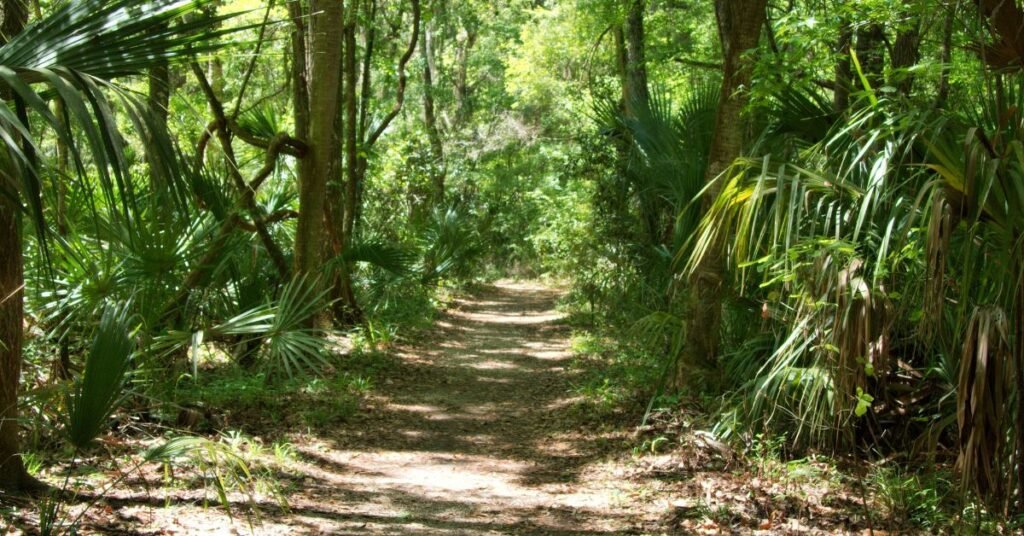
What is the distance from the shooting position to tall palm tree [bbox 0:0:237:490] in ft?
8.61

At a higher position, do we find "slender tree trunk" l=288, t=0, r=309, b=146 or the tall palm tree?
"slender tree trunk" l=288, t=0, r=309, b=146

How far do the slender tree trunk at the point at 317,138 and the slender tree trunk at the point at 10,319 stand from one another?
15.7ft

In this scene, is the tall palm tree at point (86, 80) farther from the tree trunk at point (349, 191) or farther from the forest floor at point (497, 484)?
the tree trunk at point (349, 191)

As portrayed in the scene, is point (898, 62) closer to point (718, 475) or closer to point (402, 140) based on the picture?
point (718, 475)

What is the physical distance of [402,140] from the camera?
19297mm

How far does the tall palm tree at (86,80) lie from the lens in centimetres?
262

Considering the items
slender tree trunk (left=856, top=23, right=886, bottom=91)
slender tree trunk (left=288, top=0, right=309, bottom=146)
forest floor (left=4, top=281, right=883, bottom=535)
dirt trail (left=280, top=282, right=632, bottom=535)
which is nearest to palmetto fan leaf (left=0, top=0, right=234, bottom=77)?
forest floor (left=4, top=281, right=883, bottom=535)

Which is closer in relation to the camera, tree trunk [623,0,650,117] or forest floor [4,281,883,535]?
forest floor [4,281,883,535]

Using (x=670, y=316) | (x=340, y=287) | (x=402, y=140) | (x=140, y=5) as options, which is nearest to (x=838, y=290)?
(x=670, y=316)

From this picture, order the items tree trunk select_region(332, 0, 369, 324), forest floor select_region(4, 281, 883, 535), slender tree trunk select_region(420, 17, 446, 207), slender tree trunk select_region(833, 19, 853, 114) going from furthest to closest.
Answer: slender tree trunk select_region(420, 17, 446, 207), tree trunk select_region(332, 0, 369, 324), slender tree trunk select_region(833, 19, 853, 114), forest floor select_region(4, 281, 883, 535)

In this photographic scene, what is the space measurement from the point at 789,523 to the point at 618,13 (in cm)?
897

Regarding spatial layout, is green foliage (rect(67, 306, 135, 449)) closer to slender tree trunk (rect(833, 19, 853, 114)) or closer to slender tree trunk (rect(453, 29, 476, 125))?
slender tree trunk (rect(833, 19, 853, 114))

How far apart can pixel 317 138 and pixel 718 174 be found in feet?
14.8

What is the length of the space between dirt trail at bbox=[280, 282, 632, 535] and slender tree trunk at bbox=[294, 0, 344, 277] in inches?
68.1
